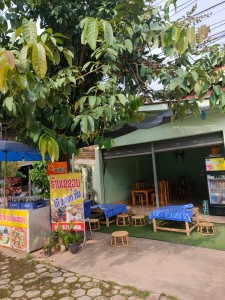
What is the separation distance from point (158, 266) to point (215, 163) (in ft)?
12.7

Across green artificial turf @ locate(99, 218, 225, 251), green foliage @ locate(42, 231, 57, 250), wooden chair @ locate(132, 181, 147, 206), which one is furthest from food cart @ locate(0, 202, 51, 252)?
wooden chair @ locate(132, 181, 147, 206)

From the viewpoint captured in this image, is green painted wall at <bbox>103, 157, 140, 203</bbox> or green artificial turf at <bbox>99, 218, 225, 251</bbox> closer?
green artificial turf at <bbox>99, 218, 225, 251</bbox>

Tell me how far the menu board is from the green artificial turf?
5.12 feet

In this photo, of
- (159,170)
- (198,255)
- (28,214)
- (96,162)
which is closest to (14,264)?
(28,214)

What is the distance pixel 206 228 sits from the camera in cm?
556

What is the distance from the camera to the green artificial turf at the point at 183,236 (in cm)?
485

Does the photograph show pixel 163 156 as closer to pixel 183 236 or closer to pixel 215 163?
pixel 215 163

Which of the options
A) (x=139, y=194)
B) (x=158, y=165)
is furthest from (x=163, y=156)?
(x=139, y=194)

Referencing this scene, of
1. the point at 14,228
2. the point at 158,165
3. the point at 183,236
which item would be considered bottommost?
the point at 183,236

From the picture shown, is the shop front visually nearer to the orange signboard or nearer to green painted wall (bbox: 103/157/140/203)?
green painted wall (bbox: 103/157/140/203)

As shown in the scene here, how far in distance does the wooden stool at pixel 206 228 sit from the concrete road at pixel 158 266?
2.89 ft

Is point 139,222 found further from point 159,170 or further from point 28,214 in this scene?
point 159,170

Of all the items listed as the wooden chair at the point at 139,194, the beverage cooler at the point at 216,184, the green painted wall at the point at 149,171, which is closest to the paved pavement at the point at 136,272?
the beverage cooler at the point at 216,184

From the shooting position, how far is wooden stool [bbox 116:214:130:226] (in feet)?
21.7
